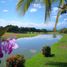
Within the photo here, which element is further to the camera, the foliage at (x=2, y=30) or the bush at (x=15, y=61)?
the bush at (x=15, y=61)

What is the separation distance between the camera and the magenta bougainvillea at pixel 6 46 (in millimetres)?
1447

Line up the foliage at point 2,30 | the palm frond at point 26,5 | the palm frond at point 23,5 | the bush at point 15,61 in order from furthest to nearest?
1. the bush at point 15,61
2. the palm frond at point 26,5
3. the palm frond at point 23,5
4. the foliage at point 2,30

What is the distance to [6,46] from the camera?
1480mm

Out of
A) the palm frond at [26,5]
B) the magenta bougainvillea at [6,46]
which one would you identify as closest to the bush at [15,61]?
the palm frond at [26,5]

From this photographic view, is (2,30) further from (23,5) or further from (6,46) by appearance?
(23,5)

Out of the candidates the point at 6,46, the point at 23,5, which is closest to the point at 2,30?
the point at 6,46

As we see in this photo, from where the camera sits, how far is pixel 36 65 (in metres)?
11.5

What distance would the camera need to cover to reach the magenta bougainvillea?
Answer: 4.75 feet

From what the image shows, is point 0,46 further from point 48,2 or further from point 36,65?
point 36,65

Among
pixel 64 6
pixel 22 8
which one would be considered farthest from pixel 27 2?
pixel 64 6

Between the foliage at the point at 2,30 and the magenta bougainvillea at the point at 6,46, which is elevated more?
the foliage at the point at 2,30

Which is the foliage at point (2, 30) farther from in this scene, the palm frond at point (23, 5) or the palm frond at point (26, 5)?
the palm frond at point (26, 5)

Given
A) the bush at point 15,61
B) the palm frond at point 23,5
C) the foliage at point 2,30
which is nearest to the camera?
the foliage at point 2,30

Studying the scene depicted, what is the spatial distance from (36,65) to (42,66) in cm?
61
